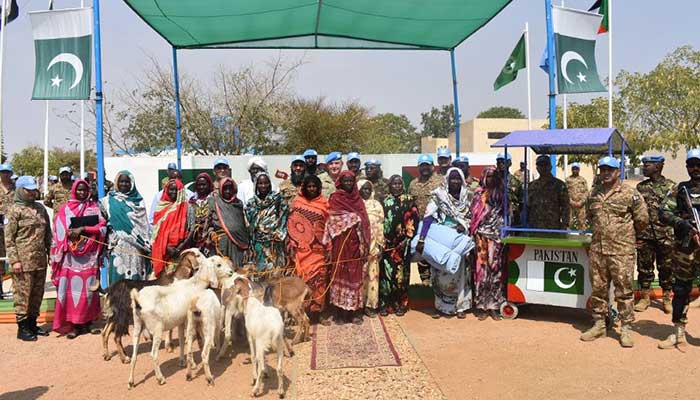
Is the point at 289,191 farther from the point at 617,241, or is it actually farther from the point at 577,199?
the point at 577,199

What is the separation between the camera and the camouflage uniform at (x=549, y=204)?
6.69m

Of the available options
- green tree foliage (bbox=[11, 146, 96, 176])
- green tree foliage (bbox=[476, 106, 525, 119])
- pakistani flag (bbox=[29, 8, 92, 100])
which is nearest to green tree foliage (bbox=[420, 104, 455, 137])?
green tree foliage (bbox=[476, 106, 525, 119])

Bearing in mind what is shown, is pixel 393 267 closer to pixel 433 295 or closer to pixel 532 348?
pixel 433 295

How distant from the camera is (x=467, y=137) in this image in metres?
39.6

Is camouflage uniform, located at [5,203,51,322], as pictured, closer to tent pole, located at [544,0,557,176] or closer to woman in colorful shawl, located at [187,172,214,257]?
woman in colorful shawl, located at [187,172,214,257]

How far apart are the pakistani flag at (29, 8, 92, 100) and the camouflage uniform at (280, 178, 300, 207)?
288cm

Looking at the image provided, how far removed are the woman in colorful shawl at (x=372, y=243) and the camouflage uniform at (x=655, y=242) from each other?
3.41 m

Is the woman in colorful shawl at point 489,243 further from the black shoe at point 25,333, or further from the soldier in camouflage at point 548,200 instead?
the black shoe at point 25,333

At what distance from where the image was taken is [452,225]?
20.2 feet

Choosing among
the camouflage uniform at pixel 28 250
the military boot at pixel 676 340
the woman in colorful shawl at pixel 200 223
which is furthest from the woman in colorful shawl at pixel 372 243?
Result: the camouflage uniform at pixel 28 250

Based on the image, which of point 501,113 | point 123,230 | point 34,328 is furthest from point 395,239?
point 501,113

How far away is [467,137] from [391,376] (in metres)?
36.8

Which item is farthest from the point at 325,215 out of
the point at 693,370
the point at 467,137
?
the point at 467,137

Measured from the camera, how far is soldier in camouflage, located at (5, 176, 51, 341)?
562cm
